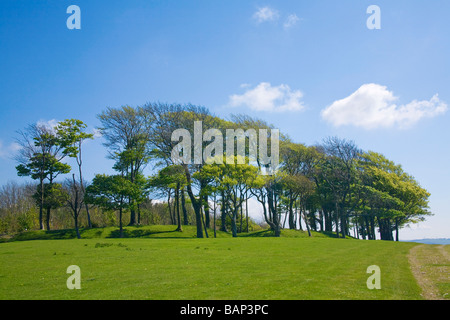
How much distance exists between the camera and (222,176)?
164 ft

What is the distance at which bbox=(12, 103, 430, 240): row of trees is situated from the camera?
50.0 m

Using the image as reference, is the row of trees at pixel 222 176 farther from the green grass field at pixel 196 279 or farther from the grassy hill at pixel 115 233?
the green grass field at pixel 196 279

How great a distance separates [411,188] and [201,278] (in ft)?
215

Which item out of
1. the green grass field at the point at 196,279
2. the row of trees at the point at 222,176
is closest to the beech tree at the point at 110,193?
the row of trees at the point at 222,176

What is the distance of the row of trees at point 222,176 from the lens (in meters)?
50.0

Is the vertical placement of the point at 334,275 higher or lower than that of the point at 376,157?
lower

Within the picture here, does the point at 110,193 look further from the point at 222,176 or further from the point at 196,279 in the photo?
the point at 196,279

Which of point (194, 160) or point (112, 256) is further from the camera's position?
point (194, 160)

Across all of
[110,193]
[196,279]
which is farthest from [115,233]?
[196,279]

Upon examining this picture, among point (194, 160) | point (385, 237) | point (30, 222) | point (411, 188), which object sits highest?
point (194, 160)

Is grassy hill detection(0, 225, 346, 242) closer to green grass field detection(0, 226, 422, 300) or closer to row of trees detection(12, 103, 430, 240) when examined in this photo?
row of trees detection(12, 103, 430, 240)
